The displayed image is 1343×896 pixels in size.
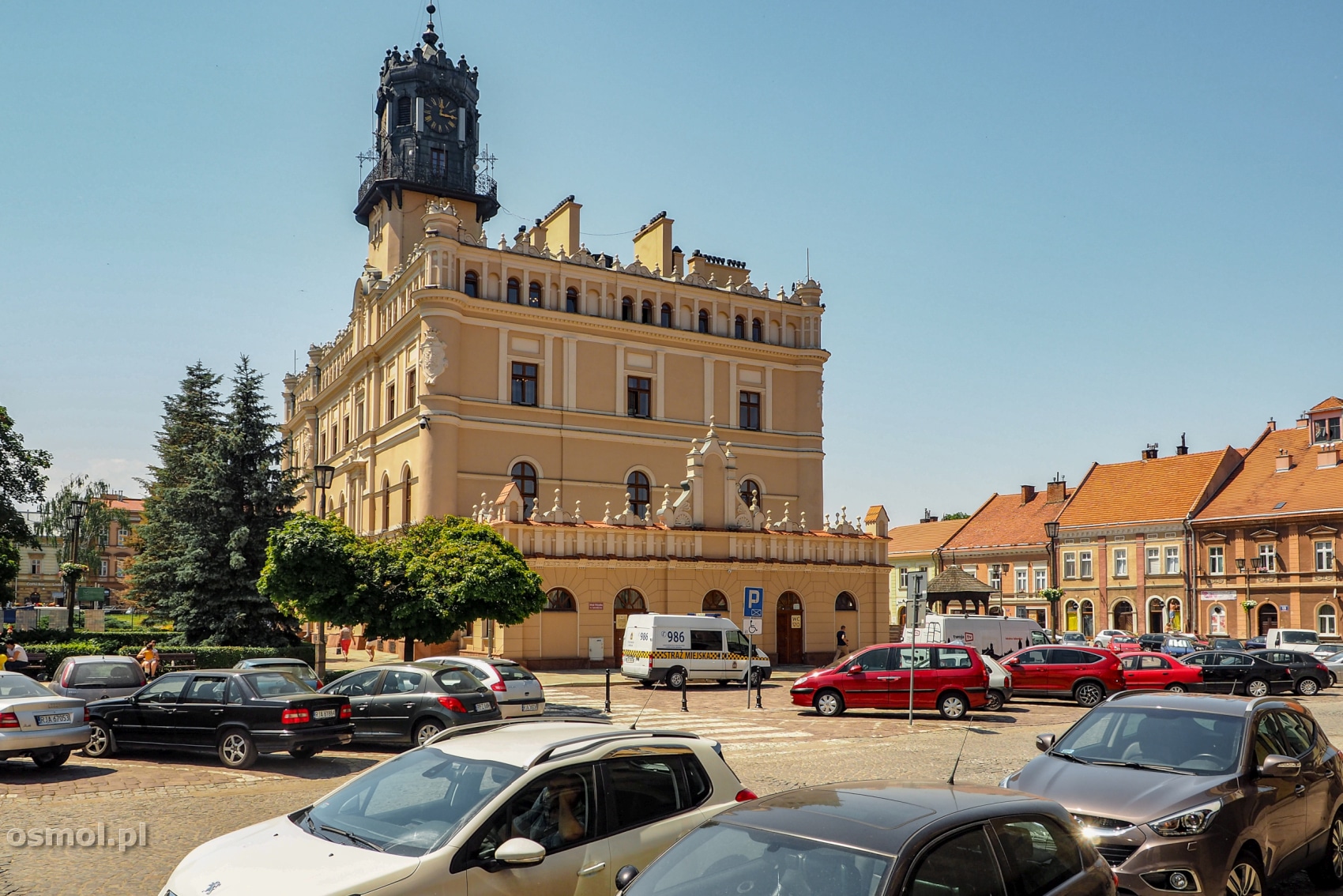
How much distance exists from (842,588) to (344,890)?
3968cm

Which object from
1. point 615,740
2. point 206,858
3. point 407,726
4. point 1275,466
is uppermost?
point 1275,466

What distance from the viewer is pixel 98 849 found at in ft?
32.4

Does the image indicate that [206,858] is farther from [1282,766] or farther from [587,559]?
[587,559]

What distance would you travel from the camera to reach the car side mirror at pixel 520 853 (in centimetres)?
555

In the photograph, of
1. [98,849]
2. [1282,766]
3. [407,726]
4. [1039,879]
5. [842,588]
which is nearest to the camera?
[1039,879]

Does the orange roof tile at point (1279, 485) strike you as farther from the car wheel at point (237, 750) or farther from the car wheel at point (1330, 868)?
the car wheel at point (237, 750)

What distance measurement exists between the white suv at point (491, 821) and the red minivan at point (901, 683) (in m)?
17.2

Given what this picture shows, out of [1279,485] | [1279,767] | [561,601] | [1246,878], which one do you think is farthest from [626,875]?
[1279,485]

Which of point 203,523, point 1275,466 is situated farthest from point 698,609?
point 1275,466

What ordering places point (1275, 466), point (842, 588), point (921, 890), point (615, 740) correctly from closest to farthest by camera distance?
1. point (921, 890)
2. point (615, 740)
3. point (842, 588)
4. point (1275, 466)

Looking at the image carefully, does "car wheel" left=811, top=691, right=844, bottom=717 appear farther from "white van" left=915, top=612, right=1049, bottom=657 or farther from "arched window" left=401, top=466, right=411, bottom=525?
"arched window" left=401, top=466, right=411, bottom=525

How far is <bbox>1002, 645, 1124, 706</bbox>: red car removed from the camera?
26625 millimetres

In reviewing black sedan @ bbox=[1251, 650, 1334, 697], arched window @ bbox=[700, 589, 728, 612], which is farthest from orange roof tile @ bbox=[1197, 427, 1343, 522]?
arched window @ bbox=[700, 589, 728, 612]

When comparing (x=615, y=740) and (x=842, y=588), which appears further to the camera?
(x=842, y=588)
